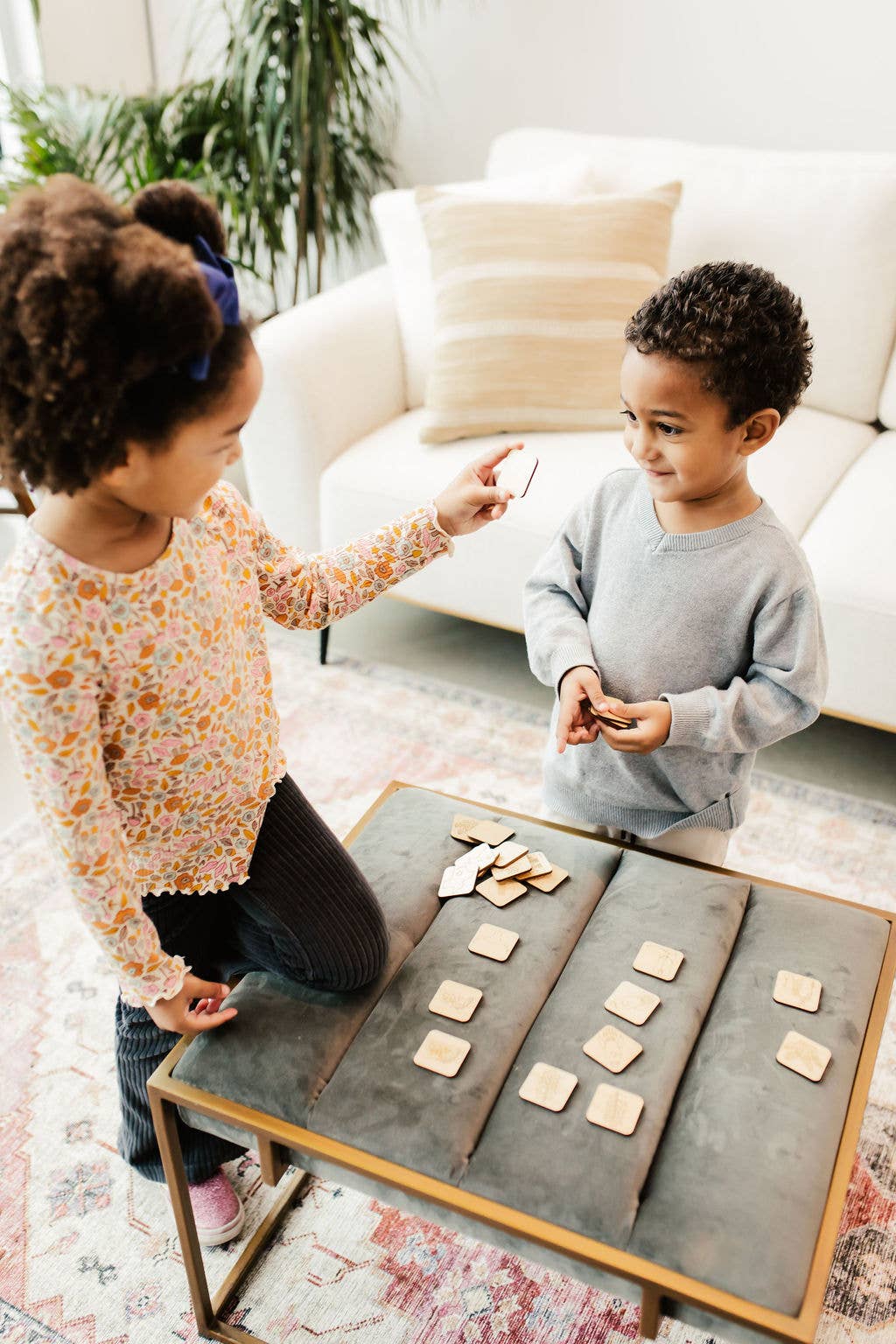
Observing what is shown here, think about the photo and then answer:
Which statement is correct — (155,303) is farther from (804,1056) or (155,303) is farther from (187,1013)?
(804,1056)

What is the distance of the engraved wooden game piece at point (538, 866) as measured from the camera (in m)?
1.21

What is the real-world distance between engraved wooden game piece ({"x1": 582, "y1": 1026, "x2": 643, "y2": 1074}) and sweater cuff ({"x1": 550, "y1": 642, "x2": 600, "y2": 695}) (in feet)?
1.28

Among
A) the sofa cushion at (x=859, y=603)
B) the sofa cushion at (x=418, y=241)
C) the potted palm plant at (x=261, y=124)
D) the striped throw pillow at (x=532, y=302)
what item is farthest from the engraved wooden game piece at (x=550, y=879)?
the potted palm plant at (x=261, y=124)

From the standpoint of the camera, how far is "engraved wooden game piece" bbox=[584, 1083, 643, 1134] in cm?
95

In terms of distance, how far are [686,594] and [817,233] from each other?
1.26 m

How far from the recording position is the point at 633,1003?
3.47 ft

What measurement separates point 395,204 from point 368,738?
1.09 m

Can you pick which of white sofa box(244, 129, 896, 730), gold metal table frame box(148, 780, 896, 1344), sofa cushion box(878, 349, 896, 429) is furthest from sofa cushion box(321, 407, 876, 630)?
gold metal table frame box(148, 780, 896, 1344)

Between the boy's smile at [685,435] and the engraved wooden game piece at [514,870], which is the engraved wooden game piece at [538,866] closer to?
the engraved wooden game piece at [514,870]

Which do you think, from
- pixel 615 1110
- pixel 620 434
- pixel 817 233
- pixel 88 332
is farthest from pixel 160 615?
pixel 817 233

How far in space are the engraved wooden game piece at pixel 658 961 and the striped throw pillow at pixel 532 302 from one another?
3.97 feet

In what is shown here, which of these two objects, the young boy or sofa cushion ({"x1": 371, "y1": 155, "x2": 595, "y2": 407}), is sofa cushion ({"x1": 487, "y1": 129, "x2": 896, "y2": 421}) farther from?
the young boy

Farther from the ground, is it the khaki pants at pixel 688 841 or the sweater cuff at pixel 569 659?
the sweater cuff at pixel 569 659

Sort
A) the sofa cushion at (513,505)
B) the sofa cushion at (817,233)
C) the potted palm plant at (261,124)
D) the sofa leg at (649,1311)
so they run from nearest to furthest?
the sofa leg at (649,1311) < the sofa cushion at (513,505) < the sofa cushion at (817,233) < the potted palm plant at (261,124)
